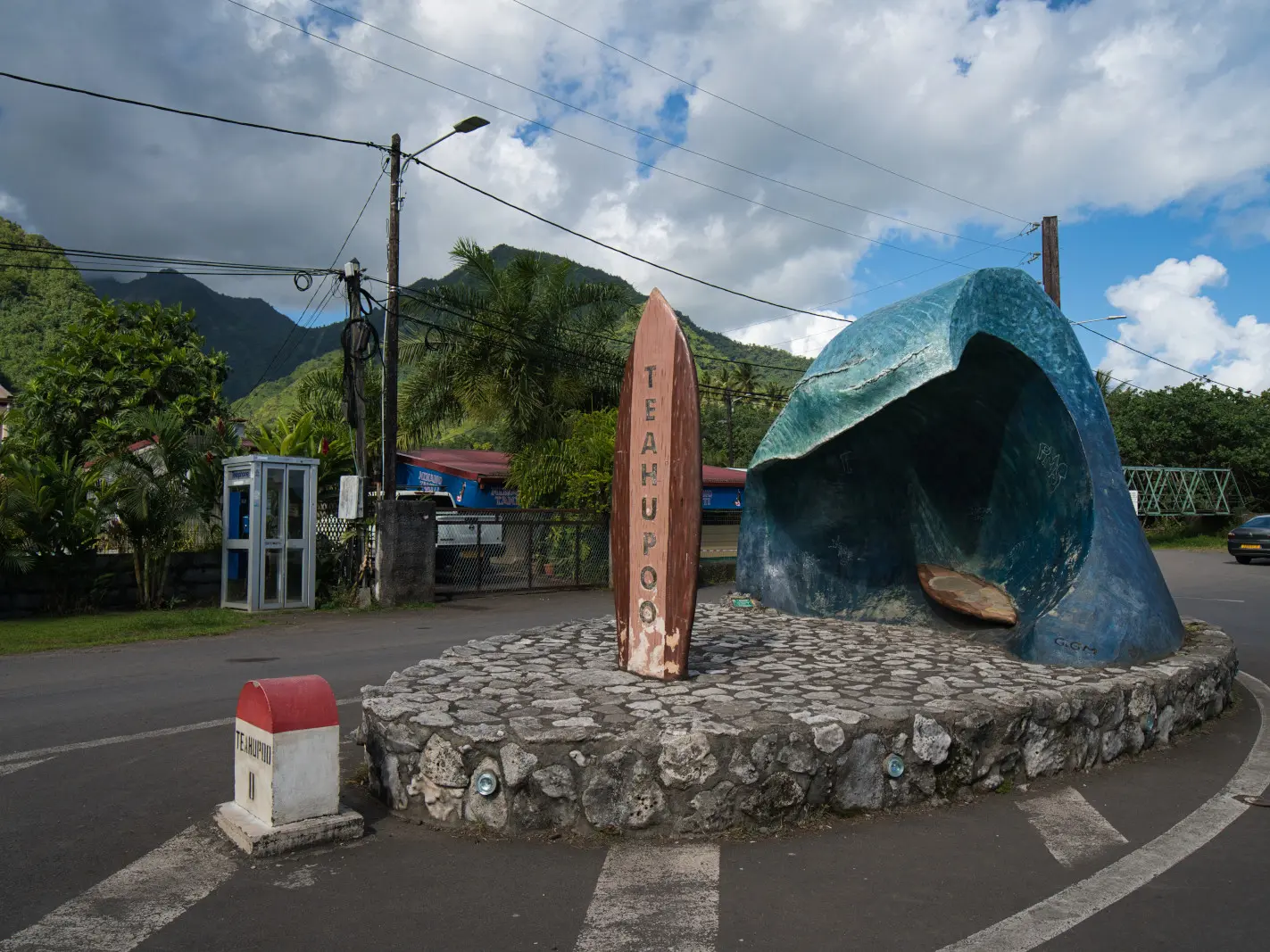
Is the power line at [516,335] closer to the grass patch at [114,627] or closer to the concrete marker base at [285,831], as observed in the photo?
the grass patch at [114,627]

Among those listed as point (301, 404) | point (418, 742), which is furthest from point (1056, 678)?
point (301, 404)

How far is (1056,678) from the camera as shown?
20.9ft

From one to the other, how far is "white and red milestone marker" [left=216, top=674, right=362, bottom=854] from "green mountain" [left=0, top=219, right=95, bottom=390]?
150 feet

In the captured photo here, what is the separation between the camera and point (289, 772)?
4.55 metres

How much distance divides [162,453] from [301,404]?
13.1 metres

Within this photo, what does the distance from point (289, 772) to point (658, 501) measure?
2900mm

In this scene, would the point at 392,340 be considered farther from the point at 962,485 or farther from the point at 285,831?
the point at 285,831

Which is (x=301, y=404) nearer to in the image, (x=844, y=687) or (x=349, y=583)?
(x=349, y=583)

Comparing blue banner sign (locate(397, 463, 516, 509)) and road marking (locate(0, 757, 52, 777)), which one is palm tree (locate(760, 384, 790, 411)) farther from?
road marking (locate(0, 757, 52, 777))

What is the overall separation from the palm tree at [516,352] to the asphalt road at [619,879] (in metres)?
16.1

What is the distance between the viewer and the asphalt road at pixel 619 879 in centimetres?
369

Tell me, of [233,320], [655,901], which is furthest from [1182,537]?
[233,320]

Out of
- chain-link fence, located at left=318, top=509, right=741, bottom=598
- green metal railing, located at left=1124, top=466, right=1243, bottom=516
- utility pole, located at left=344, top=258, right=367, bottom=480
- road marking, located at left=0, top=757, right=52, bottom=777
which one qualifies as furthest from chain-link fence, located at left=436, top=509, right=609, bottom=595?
green metal railing, located at left=1124, top=466, right=1243, bottom=516

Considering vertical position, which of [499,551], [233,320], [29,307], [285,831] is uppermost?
[233,320]
